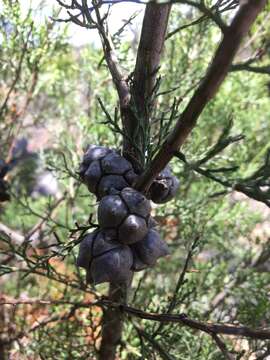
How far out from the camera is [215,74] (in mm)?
1000

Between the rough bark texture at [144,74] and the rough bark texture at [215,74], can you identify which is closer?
the rough bark texture at [215,74]

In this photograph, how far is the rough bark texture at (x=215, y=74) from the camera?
2.95 feet

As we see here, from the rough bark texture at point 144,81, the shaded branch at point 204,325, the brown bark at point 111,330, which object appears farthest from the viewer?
the brown bark at point 111,330

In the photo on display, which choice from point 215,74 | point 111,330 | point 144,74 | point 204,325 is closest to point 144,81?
point 144,74

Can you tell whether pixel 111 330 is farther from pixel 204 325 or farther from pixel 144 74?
pixel 144 74

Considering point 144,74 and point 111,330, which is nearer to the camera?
point 144,74

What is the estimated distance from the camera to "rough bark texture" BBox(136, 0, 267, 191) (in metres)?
0.90

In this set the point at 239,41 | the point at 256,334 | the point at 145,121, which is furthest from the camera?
the point at 145,121

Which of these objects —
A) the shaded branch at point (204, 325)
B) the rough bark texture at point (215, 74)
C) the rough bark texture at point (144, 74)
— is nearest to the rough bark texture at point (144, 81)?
the rough bark texture at point (144, 74)

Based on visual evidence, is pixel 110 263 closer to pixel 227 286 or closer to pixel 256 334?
pixel 256 334

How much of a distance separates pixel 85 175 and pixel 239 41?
2.50ft

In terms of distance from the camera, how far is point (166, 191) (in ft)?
5.11

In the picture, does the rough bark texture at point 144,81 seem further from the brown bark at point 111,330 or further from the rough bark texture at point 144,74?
the brown bark at point 111,330

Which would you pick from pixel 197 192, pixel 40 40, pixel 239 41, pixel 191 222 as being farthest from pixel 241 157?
pixel 239 41
